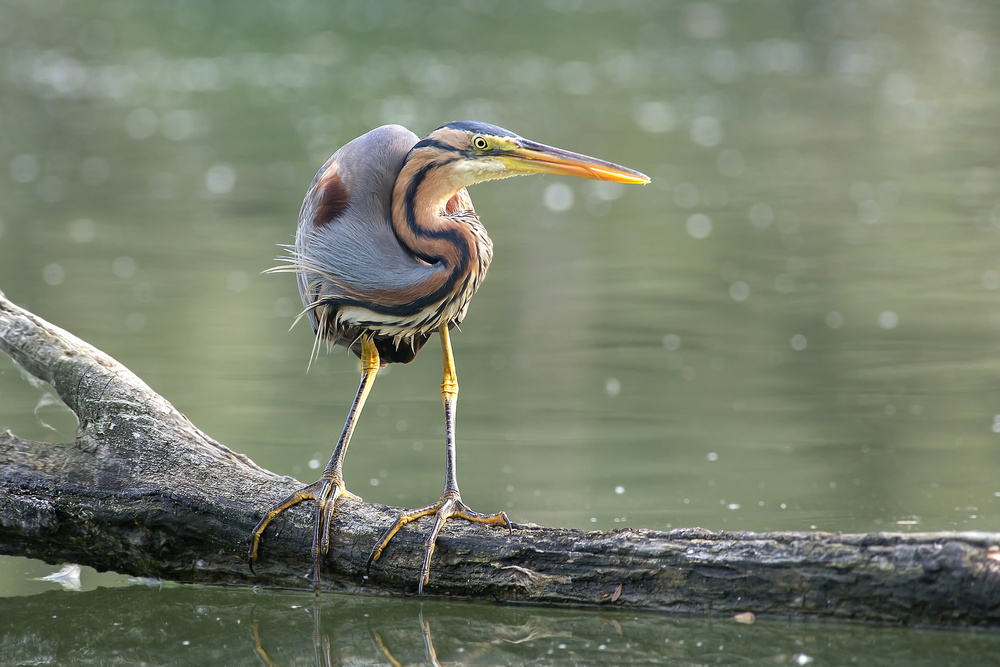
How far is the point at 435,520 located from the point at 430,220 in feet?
3.27

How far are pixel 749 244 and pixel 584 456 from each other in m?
4.88

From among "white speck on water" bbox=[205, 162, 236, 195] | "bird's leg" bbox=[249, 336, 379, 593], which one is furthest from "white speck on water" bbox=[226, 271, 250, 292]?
"bird's leg" bbox=[249, 336, 379, 593]

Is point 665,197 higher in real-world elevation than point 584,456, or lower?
higher

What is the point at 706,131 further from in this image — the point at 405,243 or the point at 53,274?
the point at 405,243

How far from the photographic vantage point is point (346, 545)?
12.8 feet

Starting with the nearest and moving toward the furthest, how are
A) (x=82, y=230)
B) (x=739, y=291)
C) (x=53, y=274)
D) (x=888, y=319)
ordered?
(x=888, y=319) < (x=739, y=291) < (x=53, y=274) < (x=82, y=230)

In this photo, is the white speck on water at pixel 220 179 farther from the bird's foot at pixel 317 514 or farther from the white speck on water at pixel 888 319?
the bird's foot at pixel 317 514

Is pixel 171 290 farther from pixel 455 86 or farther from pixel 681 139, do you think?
pixel 455 86

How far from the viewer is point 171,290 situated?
8758mm

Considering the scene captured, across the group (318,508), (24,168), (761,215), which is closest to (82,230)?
(24,168)

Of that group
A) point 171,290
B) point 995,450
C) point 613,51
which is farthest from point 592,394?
point 613,51

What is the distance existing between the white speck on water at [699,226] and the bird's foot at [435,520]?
6.43 m

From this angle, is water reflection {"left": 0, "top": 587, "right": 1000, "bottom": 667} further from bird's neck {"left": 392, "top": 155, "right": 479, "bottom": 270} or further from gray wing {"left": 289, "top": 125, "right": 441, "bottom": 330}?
bird's neck {"left": 392, "top": 155, "right": 479, "bottom": 270}

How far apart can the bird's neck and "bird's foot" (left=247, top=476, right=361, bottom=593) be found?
0.83 m
